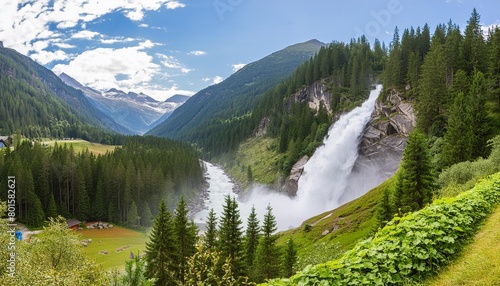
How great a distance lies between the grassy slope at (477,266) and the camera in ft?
29.8

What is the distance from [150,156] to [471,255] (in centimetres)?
14668

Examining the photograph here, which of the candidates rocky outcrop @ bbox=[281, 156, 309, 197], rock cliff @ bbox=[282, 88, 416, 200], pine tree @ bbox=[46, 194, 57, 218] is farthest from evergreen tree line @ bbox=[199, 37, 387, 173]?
pine tree @ bbox=[46, 194, 57, 218]

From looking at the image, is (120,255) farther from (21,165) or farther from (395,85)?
(395,85)

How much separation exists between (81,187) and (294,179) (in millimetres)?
73998

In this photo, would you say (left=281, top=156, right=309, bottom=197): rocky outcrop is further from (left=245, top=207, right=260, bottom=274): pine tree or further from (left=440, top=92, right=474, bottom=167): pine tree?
(left=245, top=207, right=260, bottom=274): pine tree

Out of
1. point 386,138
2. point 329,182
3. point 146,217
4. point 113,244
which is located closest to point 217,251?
point 113,244

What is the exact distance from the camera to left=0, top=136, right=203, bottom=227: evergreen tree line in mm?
100938

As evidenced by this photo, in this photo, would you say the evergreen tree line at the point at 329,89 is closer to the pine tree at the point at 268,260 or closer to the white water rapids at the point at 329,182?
the white water rapids at the point at 329,182

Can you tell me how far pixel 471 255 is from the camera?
11086mm

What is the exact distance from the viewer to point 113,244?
87.6 metres

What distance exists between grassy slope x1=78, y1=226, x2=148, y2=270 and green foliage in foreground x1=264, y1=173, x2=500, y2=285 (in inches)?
2617

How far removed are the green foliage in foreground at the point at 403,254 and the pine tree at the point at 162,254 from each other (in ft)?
124

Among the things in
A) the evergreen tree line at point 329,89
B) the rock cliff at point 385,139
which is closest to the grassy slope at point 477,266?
the rock cliff at point 385,139

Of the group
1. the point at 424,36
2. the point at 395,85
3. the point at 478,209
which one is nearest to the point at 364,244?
the point at 478,209
